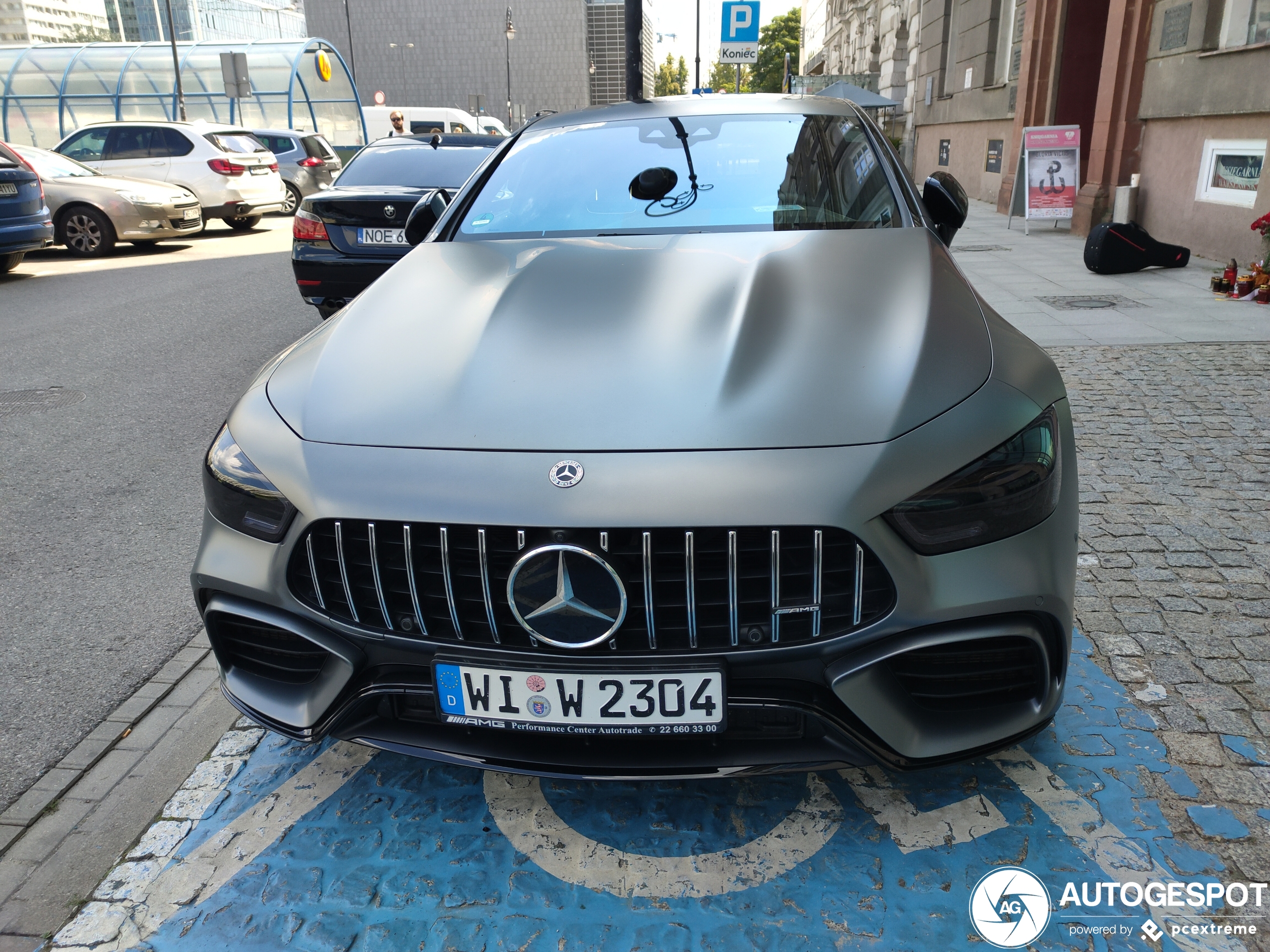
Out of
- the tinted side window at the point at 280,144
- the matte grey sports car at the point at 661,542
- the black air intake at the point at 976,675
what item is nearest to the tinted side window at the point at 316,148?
the tinted side window at the point at 280,144

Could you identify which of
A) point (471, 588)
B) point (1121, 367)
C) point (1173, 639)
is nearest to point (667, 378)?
point (471, 588)

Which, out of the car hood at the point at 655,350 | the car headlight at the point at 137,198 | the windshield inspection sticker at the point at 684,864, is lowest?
the windshield inspection sticker at the point at 684,864

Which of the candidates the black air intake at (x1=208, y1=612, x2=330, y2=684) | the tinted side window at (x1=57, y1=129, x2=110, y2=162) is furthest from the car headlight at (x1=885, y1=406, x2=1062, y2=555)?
the tinted side window at (x1=57, y1=129, x2=110, y2=162)

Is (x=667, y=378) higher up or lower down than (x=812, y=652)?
higher up

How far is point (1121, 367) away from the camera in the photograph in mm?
6426

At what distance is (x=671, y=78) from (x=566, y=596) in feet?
521

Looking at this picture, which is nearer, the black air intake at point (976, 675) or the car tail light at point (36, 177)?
the black air intake at point (976, 675)

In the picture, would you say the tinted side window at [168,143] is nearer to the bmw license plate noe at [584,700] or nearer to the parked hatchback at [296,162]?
the parked hatchback at [296,162]

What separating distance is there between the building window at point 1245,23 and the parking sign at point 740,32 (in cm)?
1154

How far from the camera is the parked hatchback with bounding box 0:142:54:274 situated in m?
10.6

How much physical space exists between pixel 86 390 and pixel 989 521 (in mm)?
6179

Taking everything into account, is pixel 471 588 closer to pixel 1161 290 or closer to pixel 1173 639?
pixel 1173 639

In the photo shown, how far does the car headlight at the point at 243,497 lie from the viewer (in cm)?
200

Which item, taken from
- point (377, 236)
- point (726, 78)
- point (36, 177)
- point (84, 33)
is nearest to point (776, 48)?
point (726, 78)
